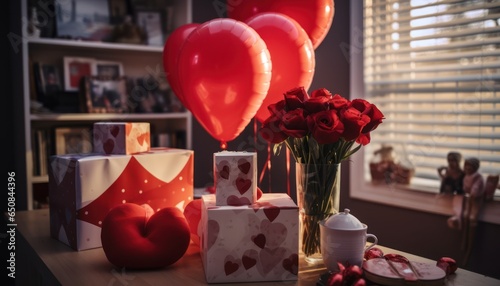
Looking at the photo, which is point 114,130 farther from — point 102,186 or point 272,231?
point 272,231

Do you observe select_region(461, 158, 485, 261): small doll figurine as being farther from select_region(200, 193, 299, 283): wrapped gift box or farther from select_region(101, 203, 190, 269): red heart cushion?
select_region(101, 203, 190, 269): red heart cushion

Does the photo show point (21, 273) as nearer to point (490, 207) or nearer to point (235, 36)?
point (235, 36)

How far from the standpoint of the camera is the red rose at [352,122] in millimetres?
1060

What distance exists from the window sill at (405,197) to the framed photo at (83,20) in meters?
1.72

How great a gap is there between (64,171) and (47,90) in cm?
165

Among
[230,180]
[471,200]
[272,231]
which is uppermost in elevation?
[230,180]

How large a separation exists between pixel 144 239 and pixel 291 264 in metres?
0.34

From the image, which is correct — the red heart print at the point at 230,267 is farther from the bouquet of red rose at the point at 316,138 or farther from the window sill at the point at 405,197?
the window sill at the point at 405,197

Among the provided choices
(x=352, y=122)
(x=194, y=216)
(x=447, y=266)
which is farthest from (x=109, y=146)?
(x=447, y=266)

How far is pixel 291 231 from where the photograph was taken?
1.04 m

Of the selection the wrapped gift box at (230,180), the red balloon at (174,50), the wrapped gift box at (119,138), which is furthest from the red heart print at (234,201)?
the red balloon at (174,50)

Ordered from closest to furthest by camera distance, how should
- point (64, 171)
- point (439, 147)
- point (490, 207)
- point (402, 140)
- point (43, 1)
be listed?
point (64, 171) < point (490, 207) < point (439, 147) < point (402, 140) < point (43, 1)

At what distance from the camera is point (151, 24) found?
3115 mm

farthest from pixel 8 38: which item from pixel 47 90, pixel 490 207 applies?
pixel 490 207
